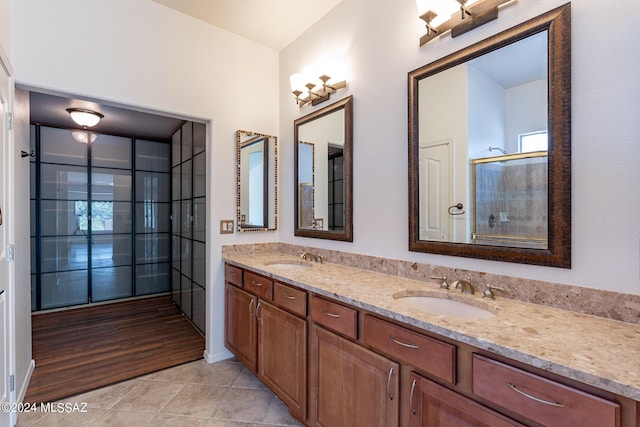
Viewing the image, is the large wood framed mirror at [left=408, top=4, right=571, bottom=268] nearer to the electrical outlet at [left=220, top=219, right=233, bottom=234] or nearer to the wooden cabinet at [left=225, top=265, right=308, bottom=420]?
the wooden cabinet at [left=225, top=265, right=308, bottom=420]

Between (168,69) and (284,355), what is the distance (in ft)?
7.47

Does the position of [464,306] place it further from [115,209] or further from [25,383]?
[115,209]

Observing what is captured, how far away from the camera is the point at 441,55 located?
166 centimetres

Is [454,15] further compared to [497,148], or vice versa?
[454,15]

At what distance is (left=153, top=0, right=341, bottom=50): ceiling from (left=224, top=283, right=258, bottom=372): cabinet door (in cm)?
218

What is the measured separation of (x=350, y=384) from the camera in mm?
1422

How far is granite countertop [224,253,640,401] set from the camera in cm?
76

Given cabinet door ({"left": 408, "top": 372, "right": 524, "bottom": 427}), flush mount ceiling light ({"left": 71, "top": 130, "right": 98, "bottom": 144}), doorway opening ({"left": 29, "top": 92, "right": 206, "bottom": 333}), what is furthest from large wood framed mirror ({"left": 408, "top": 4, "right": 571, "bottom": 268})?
flush mount ceiling light ({"left": 71, "top": 130, "right": 98, "bottom": 144})

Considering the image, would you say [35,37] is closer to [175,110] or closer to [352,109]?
[175,110]

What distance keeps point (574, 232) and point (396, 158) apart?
0.95 metres

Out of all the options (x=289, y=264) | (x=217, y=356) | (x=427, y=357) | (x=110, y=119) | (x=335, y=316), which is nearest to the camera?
(x=427, y=357)

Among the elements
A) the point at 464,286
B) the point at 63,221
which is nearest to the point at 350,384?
the point at 464,286

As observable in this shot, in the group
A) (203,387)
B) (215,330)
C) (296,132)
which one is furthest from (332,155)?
(203,387)

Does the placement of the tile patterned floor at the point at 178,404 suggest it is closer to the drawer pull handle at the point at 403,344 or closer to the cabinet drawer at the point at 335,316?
the cabinet drawer at the point at 335,316
